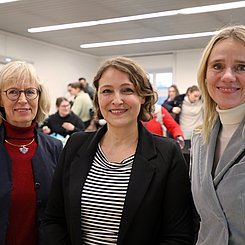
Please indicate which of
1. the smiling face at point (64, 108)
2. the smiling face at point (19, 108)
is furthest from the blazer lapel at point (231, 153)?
the smiling face at point (64, 108)

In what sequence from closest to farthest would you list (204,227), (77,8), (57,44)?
(204,227)
(77,8)
(57,44)

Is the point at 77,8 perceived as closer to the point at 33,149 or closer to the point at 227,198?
the point at 33,149

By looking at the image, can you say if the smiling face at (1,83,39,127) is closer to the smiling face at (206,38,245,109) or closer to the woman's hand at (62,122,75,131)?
the smiling face at (206,38,245,109)

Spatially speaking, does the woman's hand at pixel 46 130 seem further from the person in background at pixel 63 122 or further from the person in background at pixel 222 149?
the person in background at pixel 222 149

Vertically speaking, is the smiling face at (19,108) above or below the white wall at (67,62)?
below

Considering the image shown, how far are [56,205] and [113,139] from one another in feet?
1.29

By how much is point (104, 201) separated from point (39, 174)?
1.47ft

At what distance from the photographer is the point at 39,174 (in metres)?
1.80

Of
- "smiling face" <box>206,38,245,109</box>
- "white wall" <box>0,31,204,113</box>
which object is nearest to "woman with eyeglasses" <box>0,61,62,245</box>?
"smiling face" <box>206,38,245,109</box>

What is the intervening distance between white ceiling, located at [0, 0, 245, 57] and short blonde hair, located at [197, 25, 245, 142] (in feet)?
17.0

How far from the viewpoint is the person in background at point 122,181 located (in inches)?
58.3

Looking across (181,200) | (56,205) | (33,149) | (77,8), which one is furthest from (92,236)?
(77,8)

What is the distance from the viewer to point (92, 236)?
1540 mm

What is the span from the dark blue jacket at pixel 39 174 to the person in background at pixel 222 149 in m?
0.76
